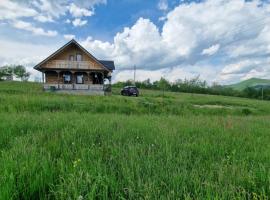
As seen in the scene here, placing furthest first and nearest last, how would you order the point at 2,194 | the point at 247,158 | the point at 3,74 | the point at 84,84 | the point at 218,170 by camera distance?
the point at 3,74, the point at 84,84, the point at 247,158, the point at 218,170, the point at 2,194

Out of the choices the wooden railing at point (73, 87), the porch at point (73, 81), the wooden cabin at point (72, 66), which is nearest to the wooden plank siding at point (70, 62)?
the wooden cabin at point (72, 66)

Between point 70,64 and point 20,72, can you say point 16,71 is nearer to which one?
point 20,72

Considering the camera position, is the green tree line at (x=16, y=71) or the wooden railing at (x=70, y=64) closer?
the wooden railing at (x=70, y=64)

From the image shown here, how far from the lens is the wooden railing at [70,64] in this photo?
33.3 m

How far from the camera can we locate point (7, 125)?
247 inches

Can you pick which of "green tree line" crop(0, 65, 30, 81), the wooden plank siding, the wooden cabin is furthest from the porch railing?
"green tree line" crop(0, 65, 30, 81)

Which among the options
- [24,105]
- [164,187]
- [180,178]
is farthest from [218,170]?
[24,105]

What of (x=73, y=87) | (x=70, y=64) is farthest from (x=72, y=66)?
(x=73, y=87)

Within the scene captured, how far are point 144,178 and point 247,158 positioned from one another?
1964 millimetres

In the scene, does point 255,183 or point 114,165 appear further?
point 114,165

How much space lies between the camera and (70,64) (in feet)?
111

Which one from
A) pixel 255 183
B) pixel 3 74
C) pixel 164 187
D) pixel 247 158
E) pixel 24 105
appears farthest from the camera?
pixel 3 74

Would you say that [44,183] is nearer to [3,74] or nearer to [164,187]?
[164,187]

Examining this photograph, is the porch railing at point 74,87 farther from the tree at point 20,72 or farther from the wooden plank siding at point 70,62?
the tree at point 20,72
